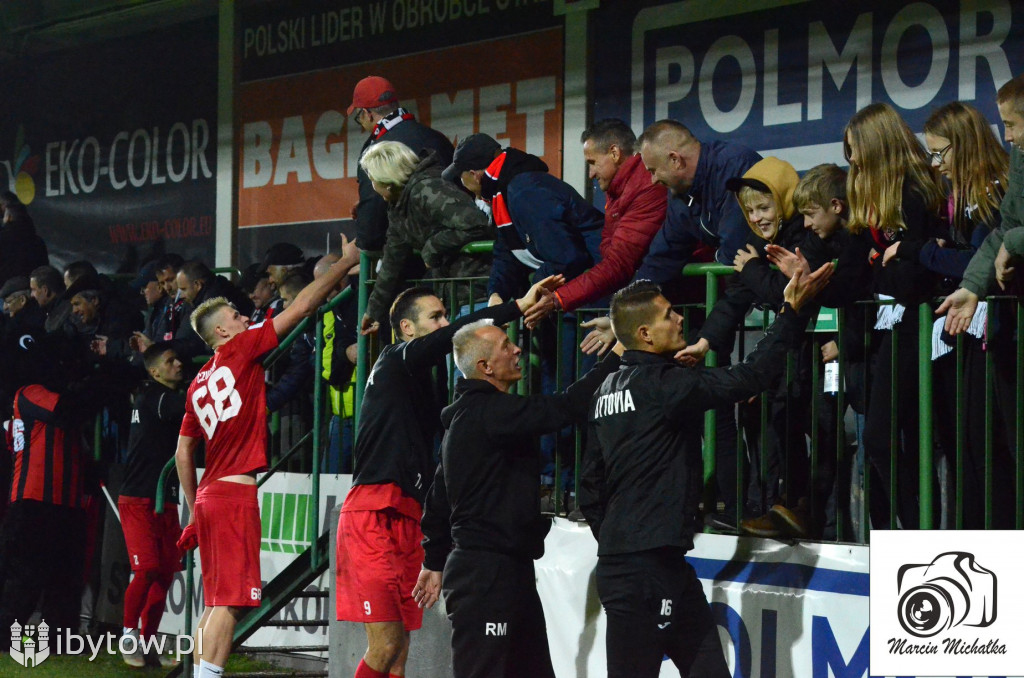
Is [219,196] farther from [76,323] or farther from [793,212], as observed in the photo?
[793,212]

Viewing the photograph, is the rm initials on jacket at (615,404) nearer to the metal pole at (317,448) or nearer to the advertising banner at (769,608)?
the advertising banner at (769,608)

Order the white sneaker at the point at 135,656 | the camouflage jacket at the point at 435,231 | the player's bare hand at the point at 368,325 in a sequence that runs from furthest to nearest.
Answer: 1. the white sneaker at the point at 135,656
2. the player's bare hand at the point at 368,325
3. the camouflage jacket at the point at 435,231

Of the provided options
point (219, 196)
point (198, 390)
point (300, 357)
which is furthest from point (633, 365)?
point (219, 196)

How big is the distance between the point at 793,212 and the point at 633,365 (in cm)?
110

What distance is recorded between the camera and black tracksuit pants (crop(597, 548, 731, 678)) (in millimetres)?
5109

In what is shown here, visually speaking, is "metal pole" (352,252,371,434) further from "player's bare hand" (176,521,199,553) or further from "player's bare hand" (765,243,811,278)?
"player's bare hand" (765,243,811,278)

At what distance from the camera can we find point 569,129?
34.1ft

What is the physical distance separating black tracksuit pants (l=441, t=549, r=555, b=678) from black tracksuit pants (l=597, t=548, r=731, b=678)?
637 mm

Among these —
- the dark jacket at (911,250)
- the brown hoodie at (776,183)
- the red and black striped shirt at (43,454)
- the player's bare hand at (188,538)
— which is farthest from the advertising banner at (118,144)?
the dark jacket at (911,250)

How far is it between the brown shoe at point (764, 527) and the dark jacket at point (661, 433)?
766 mm

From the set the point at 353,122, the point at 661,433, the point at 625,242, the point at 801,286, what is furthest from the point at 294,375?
the point at 801,286

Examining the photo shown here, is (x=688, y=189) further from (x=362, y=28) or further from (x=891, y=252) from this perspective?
(x=362, y=28)

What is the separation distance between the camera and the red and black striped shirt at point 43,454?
10.9 metres

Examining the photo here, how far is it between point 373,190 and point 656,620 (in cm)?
347
